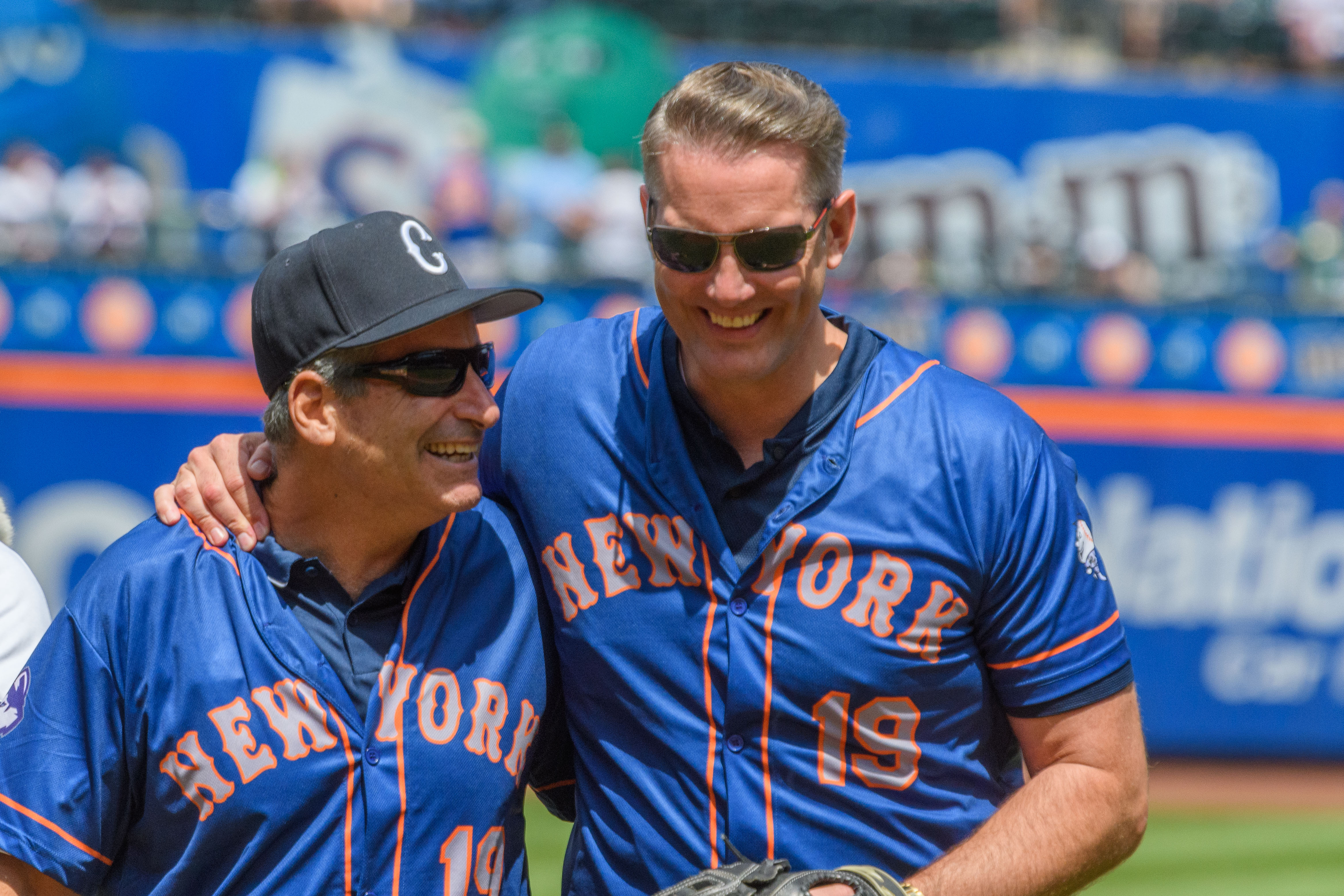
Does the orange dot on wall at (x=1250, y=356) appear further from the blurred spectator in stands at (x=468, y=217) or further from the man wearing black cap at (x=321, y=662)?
the man wearing black cap at (x=321, y=662)

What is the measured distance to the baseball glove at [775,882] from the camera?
229 centimetres

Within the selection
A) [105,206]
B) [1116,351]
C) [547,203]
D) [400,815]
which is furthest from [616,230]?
[400,815]

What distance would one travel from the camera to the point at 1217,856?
743cm

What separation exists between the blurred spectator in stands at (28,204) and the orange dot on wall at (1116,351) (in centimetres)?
632

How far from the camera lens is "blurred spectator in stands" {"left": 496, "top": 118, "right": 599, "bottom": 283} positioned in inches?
351

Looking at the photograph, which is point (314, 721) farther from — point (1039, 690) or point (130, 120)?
point (130, 120)

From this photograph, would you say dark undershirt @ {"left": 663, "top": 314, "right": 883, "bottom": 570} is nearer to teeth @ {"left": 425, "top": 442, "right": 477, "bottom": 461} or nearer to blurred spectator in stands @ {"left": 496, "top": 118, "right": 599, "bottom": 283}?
teeth @ {"left": 425, "top": 442, "right": 477, "bottom": 461}

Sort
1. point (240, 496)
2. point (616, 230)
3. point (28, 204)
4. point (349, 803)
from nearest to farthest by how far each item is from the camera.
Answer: point (349, 803)
point (240, 496)
point (28, 204)
point (616, 230)

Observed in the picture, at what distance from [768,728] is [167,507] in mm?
1122

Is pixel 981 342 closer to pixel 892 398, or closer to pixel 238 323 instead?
pixel 238 323

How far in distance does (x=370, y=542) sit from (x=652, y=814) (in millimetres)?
706

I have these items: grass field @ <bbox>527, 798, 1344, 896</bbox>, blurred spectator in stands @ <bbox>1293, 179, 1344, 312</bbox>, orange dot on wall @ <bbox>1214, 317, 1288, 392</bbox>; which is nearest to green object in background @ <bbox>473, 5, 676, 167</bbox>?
orange dot on wall @ <bbox>1214, 317, 1288, 392</bbox>

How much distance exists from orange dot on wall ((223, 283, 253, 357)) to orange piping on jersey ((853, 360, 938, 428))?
6375 mm

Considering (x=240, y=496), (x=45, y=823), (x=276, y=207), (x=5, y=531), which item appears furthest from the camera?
(x=276, y=207)
